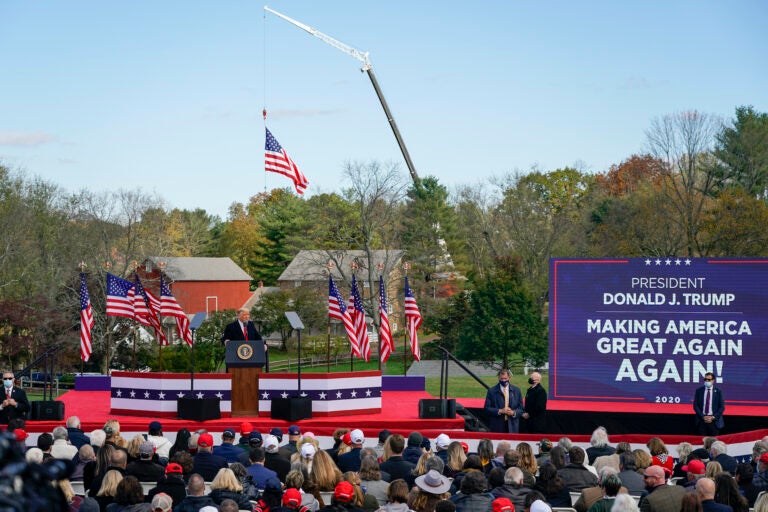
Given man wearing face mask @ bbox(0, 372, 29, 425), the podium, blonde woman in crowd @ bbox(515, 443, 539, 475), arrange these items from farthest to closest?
the podium → man wearing face mask @ bbox(0, 372, 29, 425) → blonde woman in crowd @ bbox(515, 443, 539, 475)

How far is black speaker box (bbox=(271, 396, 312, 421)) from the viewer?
21594mm

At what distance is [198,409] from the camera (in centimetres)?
2148

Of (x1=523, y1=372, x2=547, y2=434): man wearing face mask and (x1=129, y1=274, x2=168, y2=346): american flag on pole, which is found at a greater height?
(x1=129, y1=274, x2=168, y2=346): american flag on pole

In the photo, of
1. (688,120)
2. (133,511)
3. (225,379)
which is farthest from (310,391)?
(688,120)

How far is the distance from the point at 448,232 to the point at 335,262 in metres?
23.3

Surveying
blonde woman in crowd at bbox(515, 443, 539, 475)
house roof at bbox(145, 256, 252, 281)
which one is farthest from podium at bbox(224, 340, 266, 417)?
house roof at bbox(145, 256, 252, 281)

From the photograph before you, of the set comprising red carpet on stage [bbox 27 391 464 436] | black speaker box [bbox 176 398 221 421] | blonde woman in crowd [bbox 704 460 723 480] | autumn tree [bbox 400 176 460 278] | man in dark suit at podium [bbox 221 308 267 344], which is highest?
autumn tree [bbox 400 176 460 278]

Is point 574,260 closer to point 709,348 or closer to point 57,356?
point 709,348

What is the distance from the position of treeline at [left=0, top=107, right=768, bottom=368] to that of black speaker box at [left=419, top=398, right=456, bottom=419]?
2461 centimetres

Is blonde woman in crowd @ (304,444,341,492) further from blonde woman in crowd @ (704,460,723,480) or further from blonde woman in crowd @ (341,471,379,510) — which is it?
blonde woman in crowd @ (704,460,723,480)

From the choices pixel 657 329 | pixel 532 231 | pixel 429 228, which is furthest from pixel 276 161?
pixel 429 228

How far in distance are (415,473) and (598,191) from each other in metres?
80.2

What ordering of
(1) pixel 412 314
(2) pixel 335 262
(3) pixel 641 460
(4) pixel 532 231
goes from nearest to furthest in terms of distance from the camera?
1. (3) pixel 641 460
2. (1) pixel 412 314
3. (2) pixel 335 262
4. (4) pixel 532 231

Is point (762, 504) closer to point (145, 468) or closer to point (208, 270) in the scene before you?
point (145, 468)
